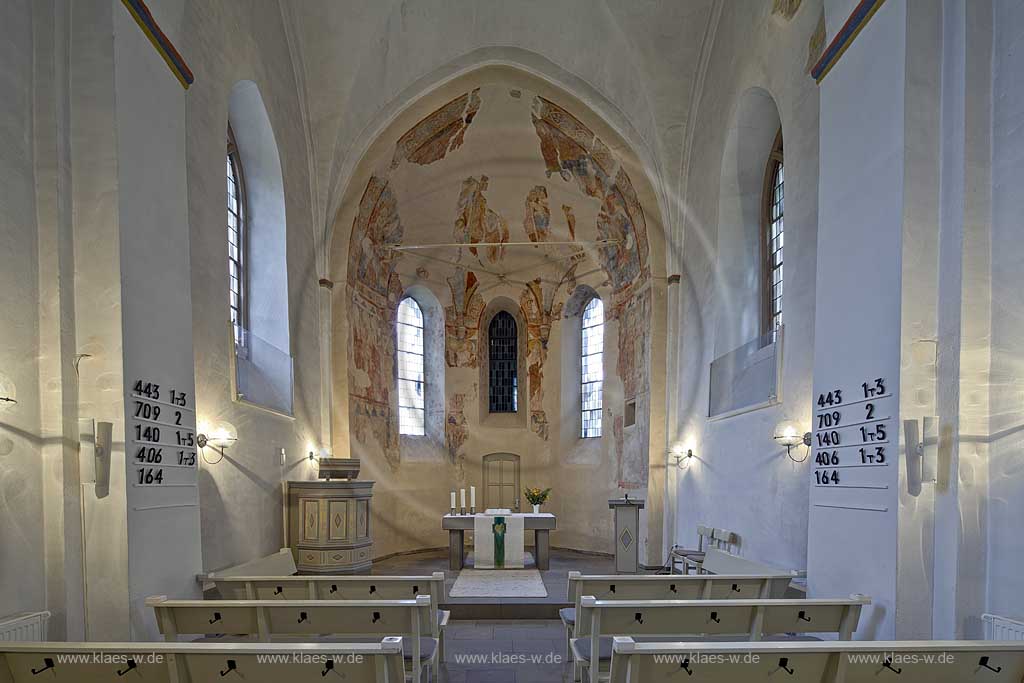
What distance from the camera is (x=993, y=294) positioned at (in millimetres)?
4480

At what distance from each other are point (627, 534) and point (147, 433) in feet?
27.6

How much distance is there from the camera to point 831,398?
225 inches

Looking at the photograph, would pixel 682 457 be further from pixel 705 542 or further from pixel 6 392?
pixel 6 392

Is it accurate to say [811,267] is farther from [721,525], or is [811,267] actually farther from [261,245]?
[261,245]

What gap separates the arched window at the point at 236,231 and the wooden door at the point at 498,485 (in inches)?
344

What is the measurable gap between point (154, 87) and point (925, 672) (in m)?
6.53

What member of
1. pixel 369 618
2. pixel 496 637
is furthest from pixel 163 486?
pixel 496 637

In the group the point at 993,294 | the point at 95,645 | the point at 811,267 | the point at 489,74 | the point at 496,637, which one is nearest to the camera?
the point at 95,645

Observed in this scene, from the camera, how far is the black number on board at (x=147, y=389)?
5172 mm

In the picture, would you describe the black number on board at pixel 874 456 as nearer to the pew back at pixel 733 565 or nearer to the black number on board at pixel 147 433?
the pew back at pixel 733 565

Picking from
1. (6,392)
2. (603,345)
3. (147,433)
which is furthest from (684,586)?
(603,345)

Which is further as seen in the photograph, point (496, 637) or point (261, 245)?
point (261, 245)

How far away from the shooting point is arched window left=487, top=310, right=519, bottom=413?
Answer: 1808 centimetres

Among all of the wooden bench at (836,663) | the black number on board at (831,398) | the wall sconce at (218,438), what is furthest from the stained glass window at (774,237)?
the wall sconce at (218,438)
